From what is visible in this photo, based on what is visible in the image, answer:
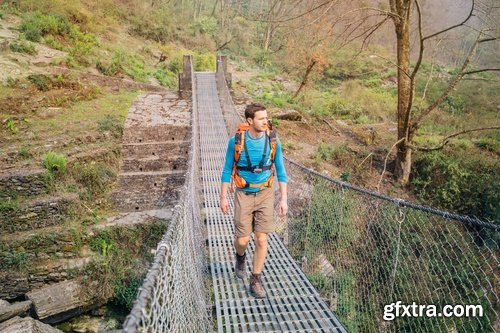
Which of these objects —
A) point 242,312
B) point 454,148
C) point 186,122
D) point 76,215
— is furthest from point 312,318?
point 454,148

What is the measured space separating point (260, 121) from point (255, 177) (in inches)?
17.4

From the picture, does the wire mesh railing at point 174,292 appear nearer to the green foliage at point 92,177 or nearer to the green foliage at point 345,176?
the green foliage at point 92,177

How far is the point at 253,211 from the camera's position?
280 cm

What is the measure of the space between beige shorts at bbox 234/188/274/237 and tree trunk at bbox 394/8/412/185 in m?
5.28

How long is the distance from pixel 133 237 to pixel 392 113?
13435 millimetres

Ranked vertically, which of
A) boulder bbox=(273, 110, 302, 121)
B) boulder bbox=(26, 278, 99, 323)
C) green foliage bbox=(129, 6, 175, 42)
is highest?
green foliage bbox=(129, 6, 175, 42)

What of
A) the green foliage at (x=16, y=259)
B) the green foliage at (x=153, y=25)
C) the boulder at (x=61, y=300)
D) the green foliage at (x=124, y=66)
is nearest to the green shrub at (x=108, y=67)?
the green foliage at (x=124, y=66)

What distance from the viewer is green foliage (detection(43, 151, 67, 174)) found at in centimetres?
669

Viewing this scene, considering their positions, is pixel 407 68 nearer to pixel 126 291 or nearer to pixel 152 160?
pixel 152 160

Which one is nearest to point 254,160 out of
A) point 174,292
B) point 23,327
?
point 174,292

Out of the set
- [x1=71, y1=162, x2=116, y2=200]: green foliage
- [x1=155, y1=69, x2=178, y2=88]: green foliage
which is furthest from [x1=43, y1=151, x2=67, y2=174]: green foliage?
[x1=155, y1=69, x2=178, y2=88]: green foliage

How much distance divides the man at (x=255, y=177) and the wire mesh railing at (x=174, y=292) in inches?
17.4

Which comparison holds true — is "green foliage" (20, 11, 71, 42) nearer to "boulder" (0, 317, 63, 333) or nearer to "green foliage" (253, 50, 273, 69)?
"boulder" (0, 317, 63, 333)

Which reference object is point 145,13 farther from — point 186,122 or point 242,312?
point 242,312
